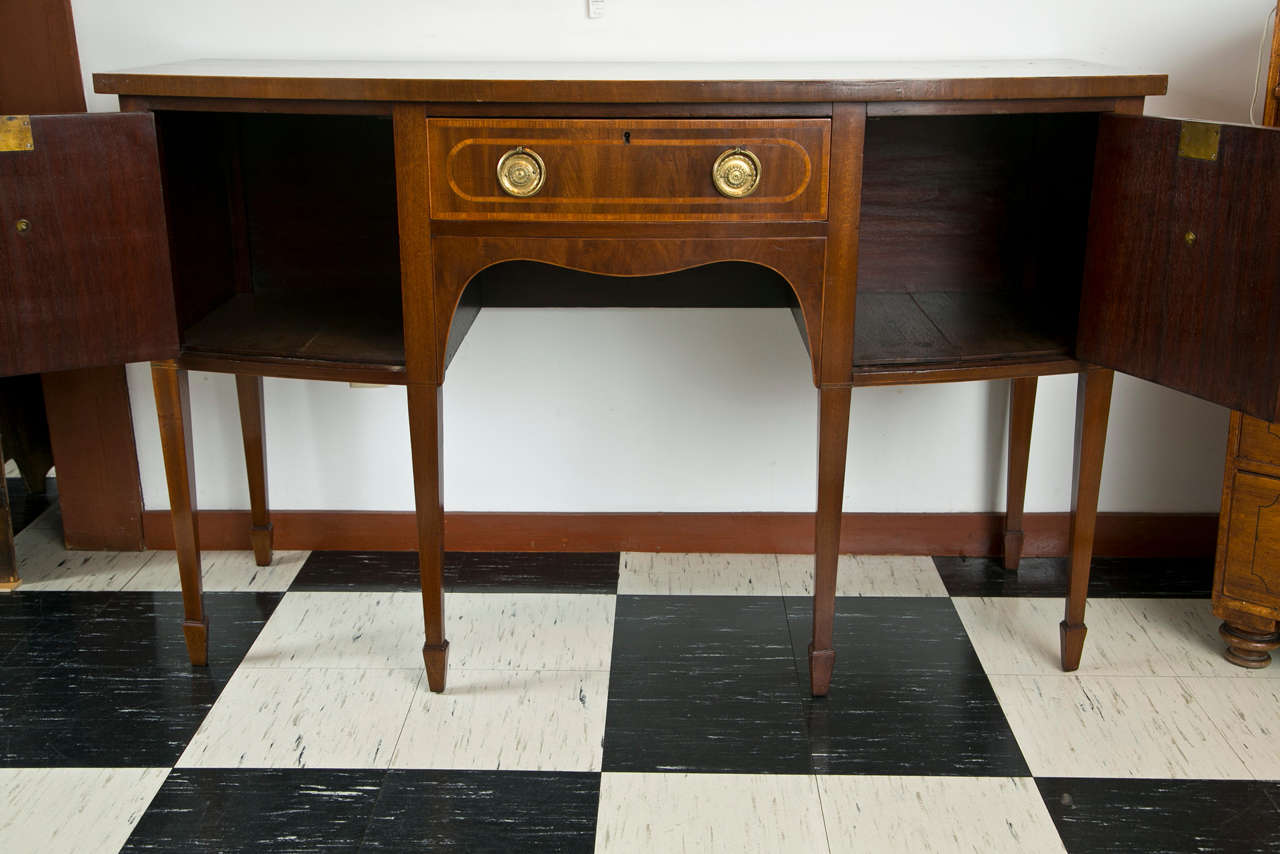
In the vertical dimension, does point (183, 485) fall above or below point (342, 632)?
above

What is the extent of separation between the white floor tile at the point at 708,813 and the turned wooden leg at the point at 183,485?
2.52ft

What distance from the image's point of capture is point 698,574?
2.40 meters

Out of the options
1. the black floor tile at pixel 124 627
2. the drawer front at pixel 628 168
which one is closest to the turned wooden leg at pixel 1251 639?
the drawer front at pixel 628 168

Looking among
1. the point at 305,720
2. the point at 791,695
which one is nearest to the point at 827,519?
the point at 791,695

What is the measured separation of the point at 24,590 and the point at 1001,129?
1997 millimetres

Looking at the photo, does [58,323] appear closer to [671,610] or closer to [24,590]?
[24,590]

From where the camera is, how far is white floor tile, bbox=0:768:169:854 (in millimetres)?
1663

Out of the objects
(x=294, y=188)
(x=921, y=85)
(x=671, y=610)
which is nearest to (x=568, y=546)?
(x=671, y=610)

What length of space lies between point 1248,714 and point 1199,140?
929mm

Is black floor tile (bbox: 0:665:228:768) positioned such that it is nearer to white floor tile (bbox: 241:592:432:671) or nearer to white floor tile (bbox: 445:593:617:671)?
white floor tile (bbox: 241:592:432:671)

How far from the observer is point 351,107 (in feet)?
5.72

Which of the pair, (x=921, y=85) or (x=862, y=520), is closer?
(x=921, y=85)

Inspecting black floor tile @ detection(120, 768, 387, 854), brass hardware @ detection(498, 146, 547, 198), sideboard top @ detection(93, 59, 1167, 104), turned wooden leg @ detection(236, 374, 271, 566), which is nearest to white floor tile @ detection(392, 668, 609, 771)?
black floor tile @ detection(120, 768, 387, 854)

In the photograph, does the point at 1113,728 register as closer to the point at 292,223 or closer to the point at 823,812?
the point at 823,812
